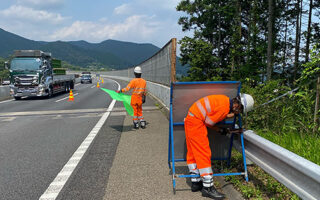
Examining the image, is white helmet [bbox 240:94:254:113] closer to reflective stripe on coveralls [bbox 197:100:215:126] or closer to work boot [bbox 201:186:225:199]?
reflective stripe on coveralls [bbox 197:100:215:126]

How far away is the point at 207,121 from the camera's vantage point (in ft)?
11.3

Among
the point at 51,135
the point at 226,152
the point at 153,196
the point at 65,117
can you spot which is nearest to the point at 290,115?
the point at 226,152

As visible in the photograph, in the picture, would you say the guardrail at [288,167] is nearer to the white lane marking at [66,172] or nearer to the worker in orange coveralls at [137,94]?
the white lane marking at [66,172]

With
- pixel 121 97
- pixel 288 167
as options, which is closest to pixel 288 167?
pixel 288 167

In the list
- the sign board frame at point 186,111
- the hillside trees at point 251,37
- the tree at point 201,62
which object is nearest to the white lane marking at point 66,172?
the sign board frame at point 186,111

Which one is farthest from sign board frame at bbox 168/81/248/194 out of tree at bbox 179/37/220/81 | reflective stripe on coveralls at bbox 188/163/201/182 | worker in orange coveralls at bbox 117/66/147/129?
tree at bbox 179/37/220/81

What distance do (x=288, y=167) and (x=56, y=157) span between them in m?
4.26

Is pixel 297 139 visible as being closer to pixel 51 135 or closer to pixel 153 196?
pixel 153 196

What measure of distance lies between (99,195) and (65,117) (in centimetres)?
738

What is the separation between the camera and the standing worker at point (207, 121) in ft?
11.1

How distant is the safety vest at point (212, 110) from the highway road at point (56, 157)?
1730 millimetres

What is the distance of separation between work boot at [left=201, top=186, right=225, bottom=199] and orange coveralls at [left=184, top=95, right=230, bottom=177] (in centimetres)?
20

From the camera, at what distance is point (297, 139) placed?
464cm

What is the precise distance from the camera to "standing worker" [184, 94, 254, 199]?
3.40m
